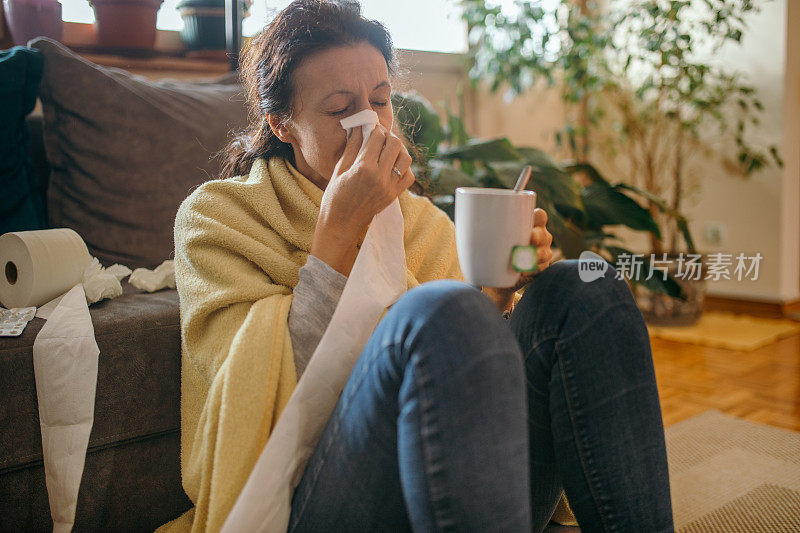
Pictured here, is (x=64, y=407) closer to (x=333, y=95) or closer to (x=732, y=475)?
(x=333, y=95)

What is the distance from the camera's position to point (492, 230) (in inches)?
26.0

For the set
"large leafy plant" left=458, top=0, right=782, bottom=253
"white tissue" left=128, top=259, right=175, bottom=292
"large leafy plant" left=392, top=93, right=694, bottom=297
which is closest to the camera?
"white tissue" left=128, top=259, right=175, bottom=292

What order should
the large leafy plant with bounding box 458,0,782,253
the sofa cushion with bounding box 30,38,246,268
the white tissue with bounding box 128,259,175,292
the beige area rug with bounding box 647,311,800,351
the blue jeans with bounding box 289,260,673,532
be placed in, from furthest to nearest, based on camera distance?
1. the large leafy plant with bounding box 458,0,782,253
2. the beige area rug with bounding box 647,311,800,351
3. the sofa cushion with bounding box 30,38,246,268
4. the white tissue with bounding box 128,259,175,292
5. the blue jeans with bounding box 289,260,673,532

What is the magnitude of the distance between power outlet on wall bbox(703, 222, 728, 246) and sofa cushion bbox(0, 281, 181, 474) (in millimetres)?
2760

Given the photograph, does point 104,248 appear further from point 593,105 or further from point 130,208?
point 593,105

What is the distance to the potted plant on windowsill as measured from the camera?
1837 mm

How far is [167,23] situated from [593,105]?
2270mm

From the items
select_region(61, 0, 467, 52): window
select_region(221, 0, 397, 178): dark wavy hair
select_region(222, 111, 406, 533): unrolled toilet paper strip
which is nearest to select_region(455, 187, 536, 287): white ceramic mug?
select_region(222, 111, 406, 533): unrolled toilet paper strip

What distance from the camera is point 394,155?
82 centimetres

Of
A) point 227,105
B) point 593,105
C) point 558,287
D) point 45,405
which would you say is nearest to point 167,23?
point 227,105

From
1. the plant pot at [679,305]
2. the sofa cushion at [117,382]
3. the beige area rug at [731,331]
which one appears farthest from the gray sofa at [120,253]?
the plant pot at [679,305]

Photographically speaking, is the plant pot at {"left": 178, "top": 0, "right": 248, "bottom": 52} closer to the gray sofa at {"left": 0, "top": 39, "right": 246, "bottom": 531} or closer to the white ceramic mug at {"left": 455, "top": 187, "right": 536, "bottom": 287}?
the gray sofa at {"left": 0, "top": 39, "right": 246, "bottom": 531}

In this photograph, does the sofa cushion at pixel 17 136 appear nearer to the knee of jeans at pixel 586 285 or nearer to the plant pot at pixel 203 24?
the plant pot at pixel 203 24

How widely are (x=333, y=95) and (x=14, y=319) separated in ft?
1.76
